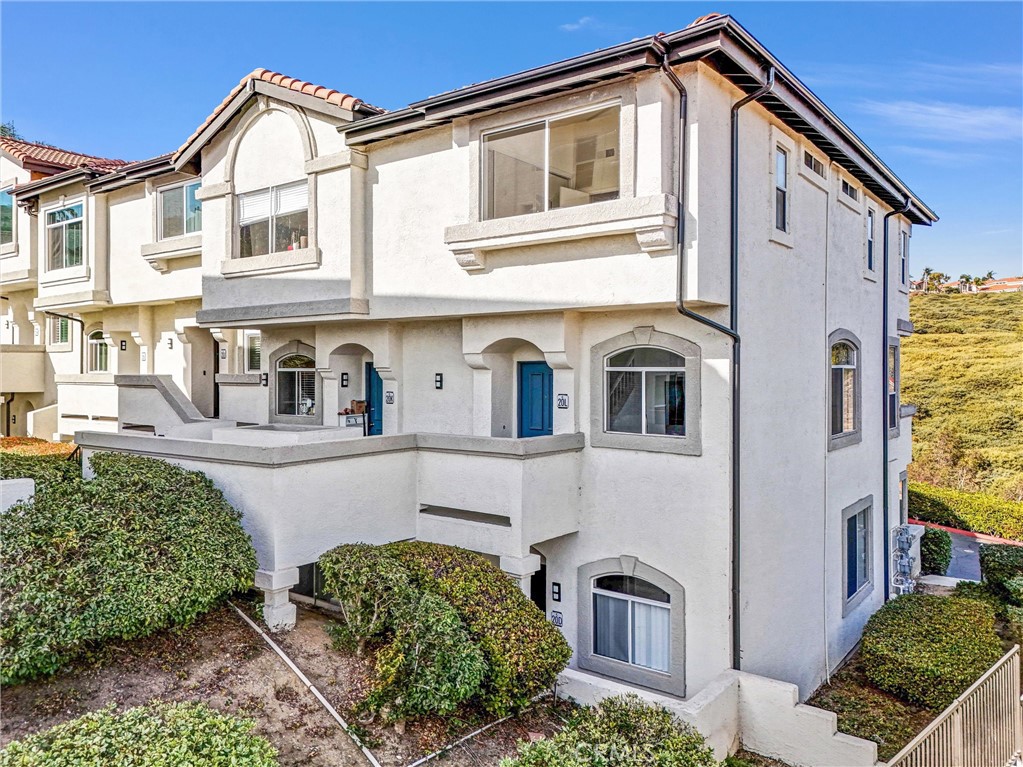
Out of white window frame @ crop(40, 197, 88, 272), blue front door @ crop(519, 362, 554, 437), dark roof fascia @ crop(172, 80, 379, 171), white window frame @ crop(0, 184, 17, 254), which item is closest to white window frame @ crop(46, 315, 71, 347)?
white window frame @ crop(0, 184, 17, 254)

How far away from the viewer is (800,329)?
12414mm

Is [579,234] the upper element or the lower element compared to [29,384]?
upper

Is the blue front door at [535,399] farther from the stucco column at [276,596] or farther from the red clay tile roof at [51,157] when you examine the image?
the red clay tile roof at [51,157]

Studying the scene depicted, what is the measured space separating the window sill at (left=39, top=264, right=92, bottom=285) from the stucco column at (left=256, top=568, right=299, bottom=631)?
13999 mm

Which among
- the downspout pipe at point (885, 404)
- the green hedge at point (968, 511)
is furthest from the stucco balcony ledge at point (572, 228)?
the green hedge at point (968, 511)

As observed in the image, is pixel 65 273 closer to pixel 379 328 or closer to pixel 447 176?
pixel 379 328

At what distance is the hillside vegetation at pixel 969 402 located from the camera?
109ft

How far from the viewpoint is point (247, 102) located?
45.0 ft

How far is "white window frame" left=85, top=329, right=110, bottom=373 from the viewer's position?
21.0 meters

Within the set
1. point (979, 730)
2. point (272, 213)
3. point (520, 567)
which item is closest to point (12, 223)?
point (272, 213)

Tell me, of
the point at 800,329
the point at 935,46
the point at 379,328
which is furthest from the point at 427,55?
the point at 935,46

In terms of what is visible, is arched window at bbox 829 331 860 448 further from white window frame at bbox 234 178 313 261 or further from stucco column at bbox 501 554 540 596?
white window frame at bbox 234 178 313 261

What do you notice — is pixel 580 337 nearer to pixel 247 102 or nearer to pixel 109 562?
pixel 109 562

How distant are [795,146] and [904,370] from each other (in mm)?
35684
